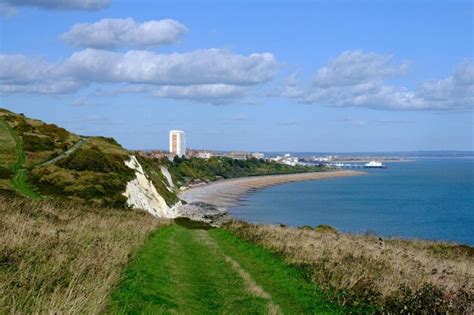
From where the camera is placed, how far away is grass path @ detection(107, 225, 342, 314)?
35.0ft

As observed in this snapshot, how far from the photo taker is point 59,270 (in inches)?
382

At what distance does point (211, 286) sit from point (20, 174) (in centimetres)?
3890

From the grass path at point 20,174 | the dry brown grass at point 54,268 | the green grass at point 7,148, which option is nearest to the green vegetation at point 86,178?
the grass path at point 20,174

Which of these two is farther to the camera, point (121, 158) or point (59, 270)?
point (121, 158)

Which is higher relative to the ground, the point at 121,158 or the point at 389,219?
the point at 121,158

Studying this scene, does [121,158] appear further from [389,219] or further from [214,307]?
[214,307]

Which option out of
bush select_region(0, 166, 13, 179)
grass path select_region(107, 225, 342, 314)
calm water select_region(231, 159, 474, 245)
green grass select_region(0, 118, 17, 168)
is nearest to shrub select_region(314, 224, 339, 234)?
grass path select_region(107, 225, 342, 314)

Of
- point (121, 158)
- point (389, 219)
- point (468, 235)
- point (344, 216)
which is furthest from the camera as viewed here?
point (344, 216)

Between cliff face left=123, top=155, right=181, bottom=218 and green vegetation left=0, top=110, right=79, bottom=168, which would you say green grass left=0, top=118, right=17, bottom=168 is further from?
cliff face left=123, top=155, right=181, bottom=218

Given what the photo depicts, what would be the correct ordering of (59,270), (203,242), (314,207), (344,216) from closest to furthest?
(59,270) < (203,242) < (344,216) < (314,207)

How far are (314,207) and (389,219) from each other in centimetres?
2748

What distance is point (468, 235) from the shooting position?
75625 mm

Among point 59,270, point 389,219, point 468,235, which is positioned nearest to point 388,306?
point 59,270

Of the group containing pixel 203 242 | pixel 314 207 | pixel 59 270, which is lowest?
pixel 314 207
